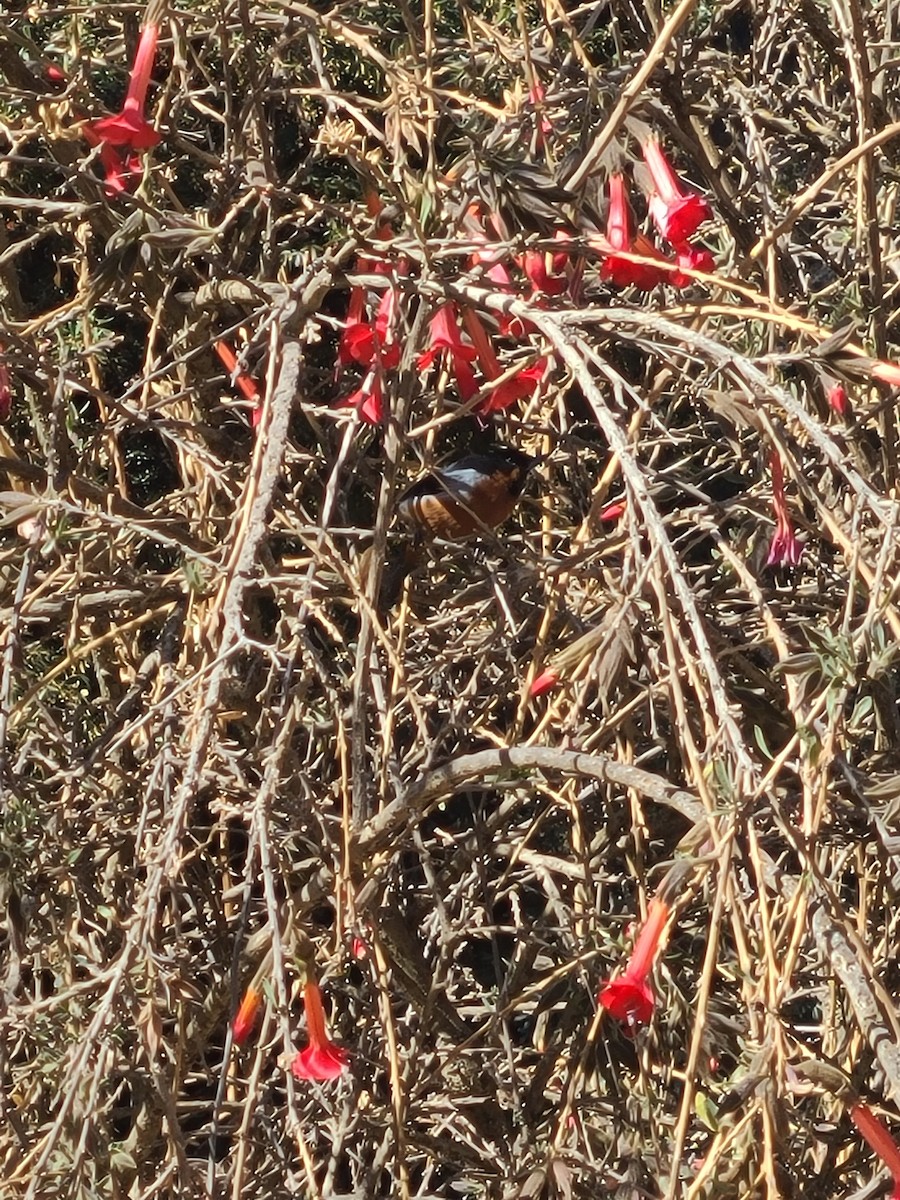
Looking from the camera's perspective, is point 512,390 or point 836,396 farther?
point 512,390

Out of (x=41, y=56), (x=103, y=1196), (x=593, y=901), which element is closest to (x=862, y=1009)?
(x=103, y=1196)

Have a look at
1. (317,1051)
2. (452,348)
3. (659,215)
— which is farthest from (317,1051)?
(659,215)

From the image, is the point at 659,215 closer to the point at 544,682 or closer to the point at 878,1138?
the point at 544,682

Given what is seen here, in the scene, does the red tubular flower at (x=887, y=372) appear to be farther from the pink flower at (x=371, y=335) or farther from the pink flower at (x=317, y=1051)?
the pink flower at (x=317, y=1051)

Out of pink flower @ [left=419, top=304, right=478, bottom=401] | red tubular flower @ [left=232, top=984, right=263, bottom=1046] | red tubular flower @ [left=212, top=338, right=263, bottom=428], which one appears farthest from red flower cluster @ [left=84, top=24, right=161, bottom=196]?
red tubular flower @ [left=232, top=984, right=263, bottom=1046]

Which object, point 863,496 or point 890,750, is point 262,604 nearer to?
point 890,750

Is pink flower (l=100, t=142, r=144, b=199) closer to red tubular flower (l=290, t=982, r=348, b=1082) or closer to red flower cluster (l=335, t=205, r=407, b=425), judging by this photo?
red flower cluster (l=335, t=205, r=407, b=425)
